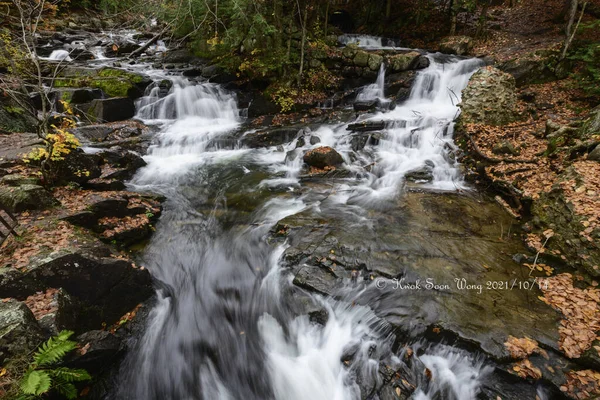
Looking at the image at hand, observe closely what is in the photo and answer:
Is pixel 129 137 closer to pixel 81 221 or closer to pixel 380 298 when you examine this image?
pixel 81 221

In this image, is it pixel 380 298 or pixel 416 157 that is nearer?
pixel 380 298

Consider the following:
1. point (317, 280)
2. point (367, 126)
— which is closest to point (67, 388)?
point (317, 280)

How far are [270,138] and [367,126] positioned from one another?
410cm

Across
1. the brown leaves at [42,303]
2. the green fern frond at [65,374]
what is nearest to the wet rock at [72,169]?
the brown leaves at [42,303]

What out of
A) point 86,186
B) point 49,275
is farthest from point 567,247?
point 86,186

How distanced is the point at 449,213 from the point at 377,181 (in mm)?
2556

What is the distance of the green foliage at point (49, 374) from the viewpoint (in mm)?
3061

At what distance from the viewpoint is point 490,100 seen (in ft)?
32.4

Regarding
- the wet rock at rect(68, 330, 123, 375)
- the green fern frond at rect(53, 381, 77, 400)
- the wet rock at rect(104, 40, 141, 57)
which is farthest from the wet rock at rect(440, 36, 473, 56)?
the wet rock at rect(104, 40, 141, 57)

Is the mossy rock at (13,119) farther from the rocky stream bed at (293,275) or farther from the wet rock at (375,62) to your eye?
the wet rock at (375,62)

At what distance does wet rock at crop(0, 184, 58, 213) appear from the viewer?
576 cm

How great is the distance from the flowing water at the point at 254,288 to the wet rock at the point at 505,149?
1.27m

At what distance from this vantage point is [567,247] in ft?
18.0

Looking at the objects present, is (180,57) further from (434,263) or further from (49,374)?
(434,263)
